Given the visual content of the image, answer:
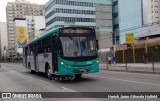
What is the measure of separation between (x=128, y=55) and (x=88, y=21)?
67.0 meters

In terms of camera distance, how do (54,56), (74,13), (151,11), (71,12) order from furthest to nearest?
1. (151,11)
2. (74,13)
3. (71,12)
4. (54,56)

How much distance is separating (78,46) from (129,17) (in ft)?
295

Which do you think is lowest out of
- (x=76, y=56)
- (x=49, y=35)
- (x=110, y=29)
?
(x=76, y=56)

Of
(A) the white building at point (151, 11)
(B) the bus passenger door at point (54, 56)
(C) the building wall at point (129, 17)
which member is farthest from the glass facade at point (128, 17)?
(B) the bus passenger door at point (54, 56)

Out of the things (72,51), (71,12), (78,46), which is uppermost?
(71,12)

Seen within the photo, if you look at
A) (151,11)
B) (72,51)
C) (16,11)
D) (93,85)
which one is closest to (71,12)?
(151,11)

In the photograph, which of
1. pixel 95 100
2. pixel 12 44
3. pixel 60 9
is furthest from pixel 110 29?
pixel 95 100

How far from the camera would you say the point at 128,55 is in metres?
41.9

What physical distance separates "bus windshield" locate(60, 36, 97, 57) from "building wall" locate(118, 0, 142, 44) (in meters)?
81.4

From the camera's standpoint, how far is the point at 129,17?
103 metres

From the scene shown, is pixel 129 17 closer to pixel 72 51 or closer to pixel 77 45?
pixel 77 45

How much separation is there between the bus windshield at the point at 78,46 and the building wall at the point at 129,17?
81.4m

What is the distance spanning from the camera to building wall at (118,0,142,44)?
98.9 meters

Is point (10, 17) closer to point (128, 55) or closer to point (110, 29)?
point (110, 29)
